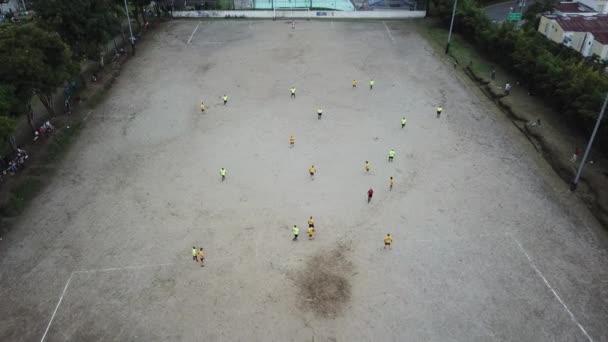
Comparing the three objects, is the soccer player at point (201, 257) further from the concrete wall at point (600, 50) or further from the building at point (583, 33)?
the concrete wall at point (600, 50)

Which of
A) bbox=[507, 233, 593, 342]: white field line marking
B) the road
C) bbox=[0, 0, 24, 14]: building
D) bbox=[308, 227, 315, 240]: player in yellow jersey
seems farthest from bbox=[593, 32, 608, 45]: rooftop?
bbox=[0, 0, 24, 14]: building

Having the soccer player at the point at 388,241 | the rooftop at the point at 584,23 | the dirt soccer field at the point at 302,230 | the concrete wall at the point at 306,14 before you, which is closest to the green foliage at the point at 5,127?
the dirt soccer field at the point at 302,230

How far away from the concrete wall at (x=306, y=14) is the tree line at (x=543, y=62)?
788 centimetres

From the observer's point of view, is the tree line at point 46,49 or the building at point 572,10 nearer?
the tree line at point 46,49

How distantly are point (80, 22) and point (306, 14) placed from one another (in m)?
33.4

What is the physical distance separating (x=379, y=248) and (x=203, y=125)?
64.0 feet

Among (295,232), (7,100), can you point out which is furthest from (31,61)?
(295,232)

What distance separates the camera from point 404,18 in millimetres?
65812

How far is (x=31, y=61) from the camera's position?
31781 mm

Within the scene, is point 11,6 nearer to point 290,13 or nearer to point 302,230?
point 290,13

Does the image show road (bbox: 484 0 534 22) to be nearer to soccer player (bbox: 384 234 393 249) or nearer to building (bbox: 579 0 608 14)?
building (bbox: 579 0 608 14)

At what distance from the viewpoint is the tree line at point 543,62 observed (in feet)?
113

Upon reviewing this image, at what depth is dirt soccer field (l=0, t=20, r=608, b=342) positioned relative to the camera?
21828mm

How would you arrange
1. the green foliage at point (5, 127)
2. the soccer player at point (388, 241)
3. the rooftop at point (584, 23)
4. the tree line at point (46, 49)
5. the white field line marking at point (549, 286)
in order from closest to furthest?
the white field line marking at point (549, 286) < the soccer player at point (388, 241) < the green foliage at point (5, 127) < the tree line at point (46, 49) < the rooftop at point (584, 23)
